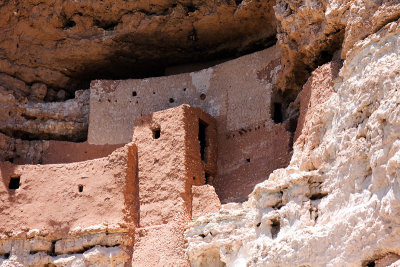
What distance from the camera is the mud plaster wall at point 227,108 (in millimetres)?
13281

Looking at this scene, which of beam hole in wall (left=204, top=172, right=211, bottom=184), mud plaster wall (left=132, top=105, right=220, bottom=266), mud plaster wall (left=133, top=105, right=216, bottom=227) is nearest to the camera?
mud plaster wall (left=132, top=105, right=220, bottom=266)

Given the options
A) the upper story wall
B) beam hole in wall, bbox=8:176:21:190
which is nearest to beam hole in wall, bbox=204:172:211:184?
the upper story wall

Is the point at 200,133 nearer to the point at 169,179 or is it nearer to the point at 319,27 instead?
the point at 169,179

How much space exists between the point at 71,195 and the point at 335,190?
A: 5577mm

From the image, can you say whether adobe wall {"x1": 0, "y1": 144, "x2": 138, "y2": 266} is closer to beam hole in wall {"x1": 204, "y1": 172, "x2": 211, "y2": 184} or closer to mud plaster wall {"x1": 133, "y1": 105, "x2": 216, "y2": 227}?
mud plaster wall {"x1": 133, "y1": 105, "x2": 216, "y2": 227}

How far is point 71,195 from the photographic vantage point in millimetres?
13523

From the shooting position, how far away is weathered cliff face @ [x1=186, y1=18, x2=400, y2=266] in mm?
8648

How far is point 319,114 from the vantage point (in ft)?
35.8

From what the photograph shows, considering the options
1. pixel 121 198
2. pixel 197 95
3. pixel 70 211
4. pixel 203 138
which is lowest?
pixel 70 211

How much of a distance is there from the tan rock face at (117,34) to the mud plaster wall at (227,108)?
836 millimetres

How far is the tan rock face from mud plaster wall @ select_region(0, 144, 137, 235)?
3101 millimetres

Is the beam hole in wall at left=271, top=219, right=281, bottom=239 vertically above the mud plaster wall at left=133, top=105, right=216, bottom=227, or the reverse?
the mud plaster wall at left=133, top=105, right=216, bottom=227

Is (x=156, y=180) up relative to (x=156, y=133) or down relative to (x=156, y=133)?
down

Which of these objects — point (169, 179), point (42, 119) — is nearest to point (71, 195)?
point (169, 179)
